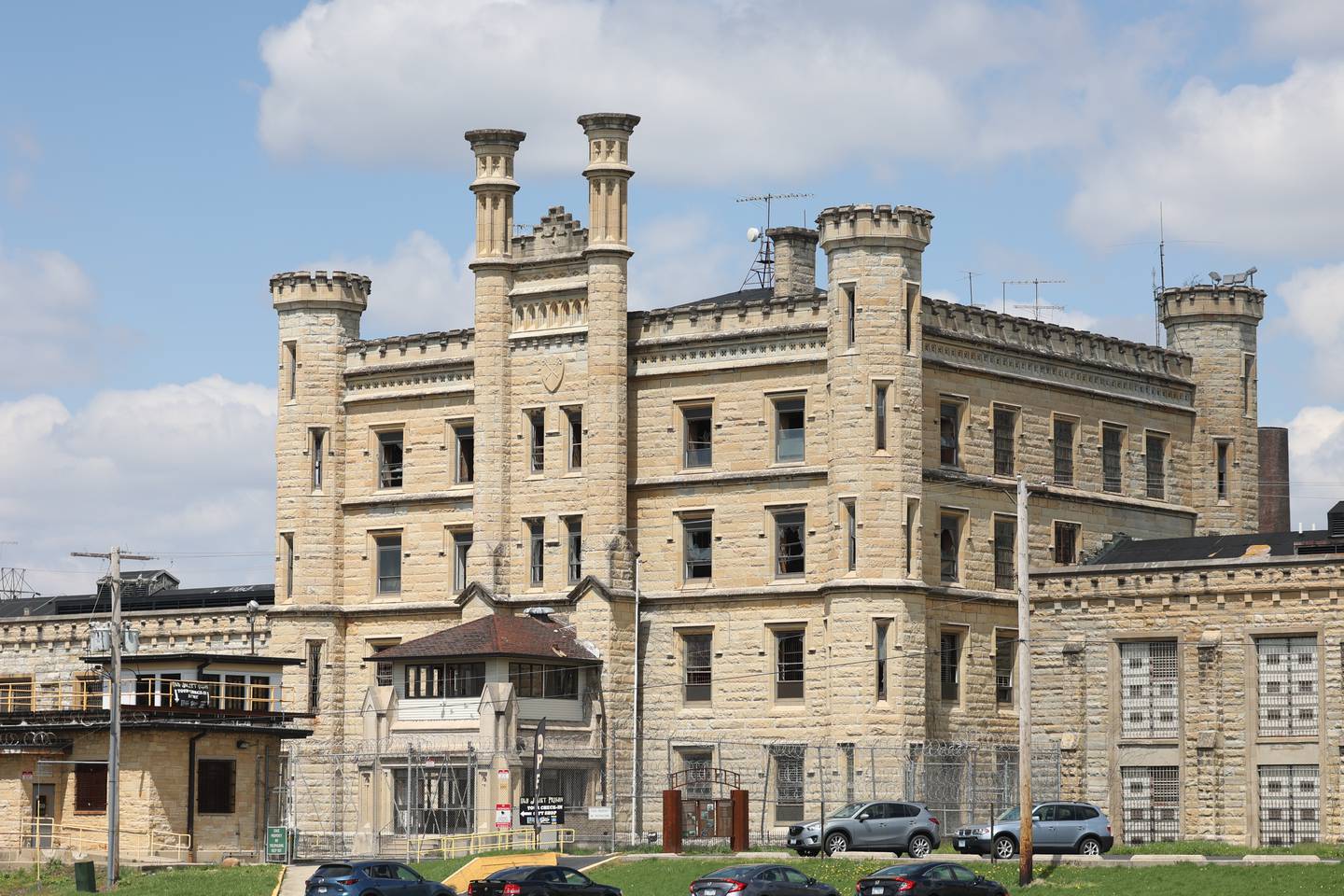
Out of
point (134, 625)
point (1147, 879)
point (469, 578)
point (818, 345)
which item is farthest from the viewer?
point (134, 625)

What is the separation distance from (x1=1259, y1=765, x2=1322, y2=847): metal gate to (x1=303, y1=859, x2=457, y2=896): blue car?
26.8 m

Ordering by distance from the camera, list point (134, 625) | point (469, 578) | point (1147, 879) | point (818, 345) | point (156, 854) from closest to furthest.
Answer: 1. point (1147, 879)
2. point (156, 854)
3. point (818, 345)
4. point (469, 578)
5. point (134, 625)

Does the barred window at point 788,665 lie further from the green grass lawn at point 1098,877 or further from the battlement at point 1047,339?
the green grass lawn at point 1098,877

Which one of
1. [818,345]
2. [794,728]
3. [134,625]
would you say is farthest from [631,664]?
[134,625]

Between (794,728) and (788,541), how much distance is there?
5958 millimetres

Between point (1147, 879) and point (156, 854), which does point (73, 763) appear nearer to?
point (156, 854)

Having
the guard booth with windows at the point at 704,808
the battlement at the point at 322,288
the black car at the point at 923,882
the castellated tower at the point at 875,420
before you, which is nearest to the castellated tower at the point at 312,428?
the battlement at the point at 322,288

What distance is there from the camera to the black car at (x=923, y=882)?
49625 millimetres

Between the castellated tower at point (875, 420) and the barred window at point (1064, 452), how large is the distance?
26.1 ft

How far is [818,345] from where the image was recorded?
74500mm

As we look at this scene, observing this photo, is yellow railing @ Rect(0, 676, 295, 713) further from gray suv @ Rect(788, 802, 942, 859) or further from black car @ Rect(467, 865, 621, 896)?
black car @ Rect(467, 865, 621, 896)

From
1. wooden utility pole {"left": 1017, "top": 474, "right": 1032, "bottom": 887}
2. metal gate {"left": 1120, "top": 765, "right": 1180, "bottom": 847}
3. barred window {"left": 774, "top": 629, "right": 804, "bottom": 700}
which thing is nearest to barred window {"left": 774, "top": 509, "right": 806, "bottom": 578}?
barred window {"left": 774, "top": 629, "right": 804, "bottom": 700}

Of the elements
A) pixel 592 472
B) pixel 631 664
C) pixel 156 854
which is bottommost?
pixel 156 854

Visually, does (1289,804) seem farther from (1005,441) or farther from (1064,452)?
(1064,452)
